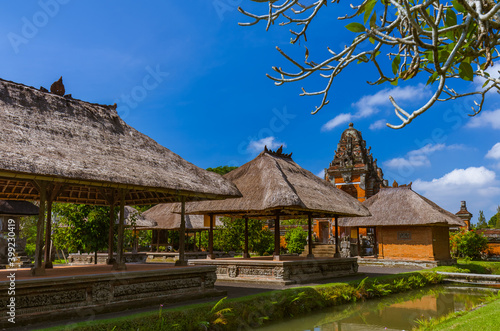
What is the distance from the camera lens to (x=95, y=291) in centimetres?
911

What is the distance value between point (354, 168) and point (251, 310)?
3152cm

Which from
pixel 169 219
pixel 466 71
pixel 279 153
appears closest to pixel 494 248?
pixel 279 153

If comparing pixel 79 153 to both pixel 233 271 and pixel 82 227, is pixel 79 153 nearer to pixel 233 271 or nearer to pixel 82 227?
pixel 233 271

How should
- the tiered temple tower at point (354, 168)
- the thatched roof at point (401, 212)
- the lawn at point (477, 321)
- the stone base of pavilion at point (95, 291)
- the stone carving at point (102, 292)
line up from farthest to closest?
the tiered temple tower at point (354, 168), the thatched roof at point (401, 212), the stone carving at point (102, 292), the lawn at point (477, 321), the stone base of pavilion at point (95, 291)

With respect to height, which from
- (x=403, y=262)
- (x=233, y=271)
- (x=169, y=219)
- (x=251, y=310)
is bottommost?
(x=403, y=262)

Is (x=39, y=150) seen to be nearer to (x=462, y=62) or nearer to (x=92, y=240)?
(x=462, y=62)

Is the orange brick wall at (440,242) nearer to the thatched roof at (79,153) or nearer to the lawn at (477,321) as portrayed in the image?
the lawn at (477,321)

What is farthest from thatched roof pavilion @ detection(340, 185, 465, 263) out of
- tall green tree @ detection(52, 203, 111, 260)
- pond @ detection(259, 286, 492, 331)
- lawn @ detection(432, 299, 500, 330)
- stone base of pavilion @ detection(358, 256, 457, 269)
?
tall green tree @ detection(52, 203, 111, 260)

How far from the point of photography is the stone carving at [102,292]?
9.09 m

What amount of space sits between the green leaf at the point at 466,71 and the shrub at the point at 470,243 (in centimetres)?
2835

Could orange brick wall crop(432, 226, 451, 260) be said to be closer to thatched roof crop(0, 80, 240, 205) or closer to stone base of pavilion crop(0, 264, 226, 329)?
thatched roof crop(0, 80, 240, 205)

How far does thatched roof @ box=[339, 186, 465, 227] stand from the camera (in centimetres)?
2392

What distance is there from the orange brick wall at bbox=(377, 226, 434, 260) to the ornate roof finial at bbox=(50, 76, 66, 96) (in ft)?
69.1

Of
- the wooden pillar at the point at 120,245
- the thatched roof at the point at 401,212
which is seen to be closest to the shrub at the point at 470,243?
the thatched roof at the point at 401,212
